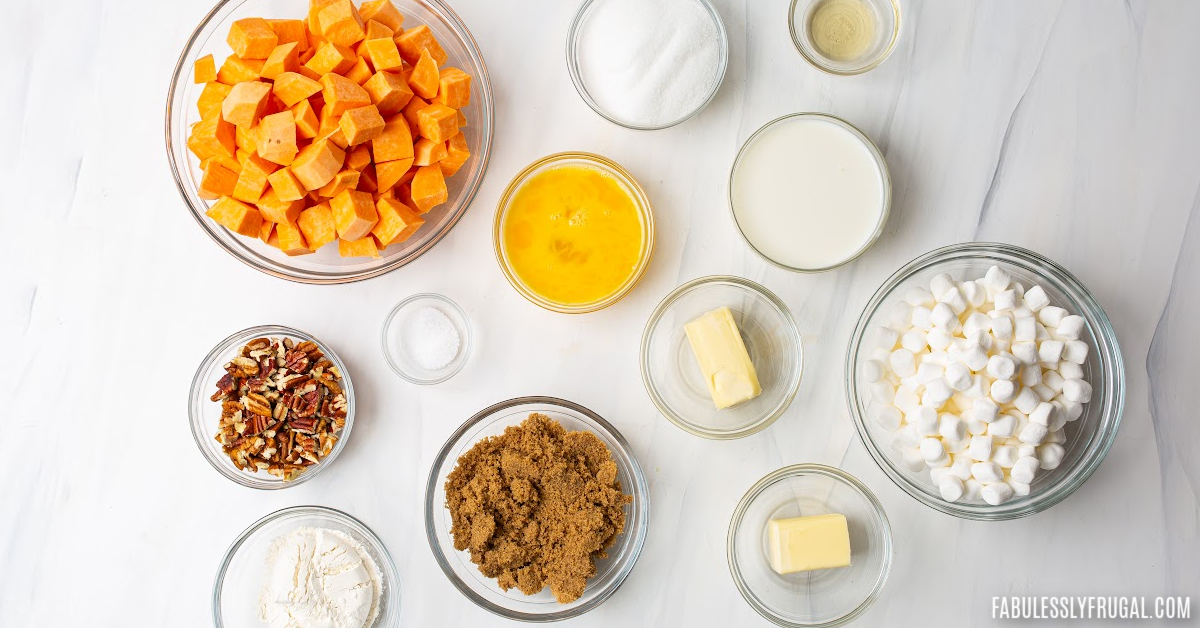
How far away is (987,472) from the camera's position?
1.49m

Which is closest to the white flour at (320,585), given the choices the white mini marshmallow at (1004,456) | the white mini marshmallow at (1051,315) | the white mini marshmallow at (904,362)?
the white mini marshmallow at (904,362)

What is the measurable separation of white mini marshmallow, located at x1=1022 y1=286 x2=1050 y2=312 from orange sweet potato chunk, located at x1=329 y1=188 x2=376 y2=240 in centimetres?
147

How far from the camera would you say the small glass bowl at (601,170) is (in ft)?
5.46

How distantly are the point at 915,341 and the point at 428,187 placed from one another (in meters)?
1.14

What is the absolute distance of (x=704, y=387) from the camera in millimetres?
1732

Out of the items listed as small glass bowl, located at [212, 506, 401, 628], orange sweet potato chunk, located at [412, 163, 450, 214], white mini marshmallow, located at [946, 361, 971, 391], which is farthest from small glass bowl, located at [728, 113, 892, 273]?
small glass bowl, located at [212, 506, 401, 628]

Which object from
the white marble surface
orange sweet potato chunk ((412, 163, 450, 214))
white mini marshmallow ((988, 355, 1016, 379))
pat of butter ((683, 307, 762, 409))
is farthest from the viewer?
the white marble surface

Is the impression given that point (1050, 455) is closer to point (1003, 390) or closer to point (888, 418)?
point (1003, 390)

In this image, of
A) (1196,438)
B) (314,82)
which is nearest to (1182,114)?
(1196,438)

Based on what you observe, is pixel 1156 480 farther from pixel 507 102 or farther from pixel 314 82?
pixel 314 82

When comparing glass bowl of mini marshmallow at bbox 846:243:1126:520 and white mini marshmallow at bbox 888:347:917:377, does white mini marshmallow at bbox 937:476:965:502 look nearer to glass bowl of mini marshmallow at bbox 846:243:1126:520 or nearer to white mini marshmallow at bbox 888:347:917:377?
glass bowl of mini marshmallow at bbox 846:243:1126:520

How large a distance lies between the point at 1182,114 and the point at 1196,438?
824mm

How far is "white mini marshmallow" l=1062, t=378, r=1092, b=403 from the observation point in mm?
1476

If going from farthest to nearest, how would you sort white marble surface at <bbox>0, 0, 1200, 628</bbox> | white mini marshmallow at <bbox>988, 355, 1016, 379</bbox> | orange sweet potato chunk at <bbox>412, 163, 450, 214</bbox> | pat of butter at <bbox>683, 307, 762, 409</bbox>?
white marble surface at <bbox>0, 0, 1200, 628</bbox>
pat of butter at <bbox>683, 307, 762, 409</bbox>
orange sweet potato chunk at <bbox>412, 163, 450, 214</bbox>
white mini marshmallow at <bbox>988, 355, 1016, 379</bbox>
